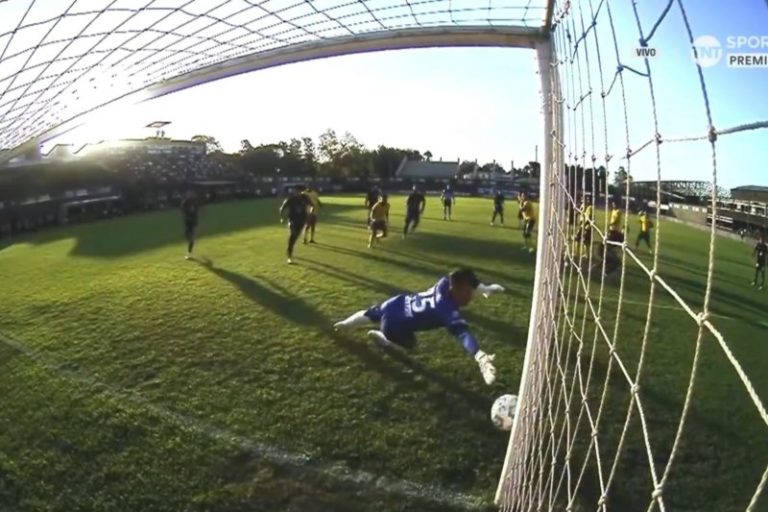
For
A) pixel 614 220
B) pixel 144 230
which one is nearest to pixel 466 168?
pixel 144 230

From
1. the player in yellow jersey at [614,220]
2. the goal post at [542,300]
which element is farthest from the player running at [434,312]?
the player in yellow jersey at [614,220]

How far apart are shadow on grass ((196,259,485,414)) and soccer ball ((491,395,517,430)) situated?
30 cm

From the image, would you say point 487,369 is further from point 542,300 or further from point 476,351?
point 542,300

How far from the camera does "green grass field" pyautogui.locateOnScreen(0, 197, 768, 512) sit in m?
4.11

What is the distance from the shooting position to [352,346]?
6.34 metres

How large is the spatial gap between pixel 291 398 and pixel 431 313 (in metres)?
1.44

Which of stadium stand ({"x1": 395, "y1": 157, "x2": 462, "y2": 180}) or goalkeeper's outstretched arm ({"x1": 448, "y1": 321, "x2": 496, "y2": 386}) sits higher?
stadium stand ({"x1": 395, "y1": 157, "x2": 462, "y2": 180})

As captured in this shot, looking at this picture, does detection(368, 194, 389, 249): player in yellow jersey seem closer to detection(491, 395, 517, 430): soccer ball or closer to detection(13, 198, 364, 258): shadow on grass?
detection(13, 198, 364, 258): shadow on grass

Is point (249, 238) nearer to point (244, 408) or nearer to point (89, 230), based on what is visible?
point (89, 230)

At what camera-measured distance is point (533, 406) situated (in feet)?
13.1

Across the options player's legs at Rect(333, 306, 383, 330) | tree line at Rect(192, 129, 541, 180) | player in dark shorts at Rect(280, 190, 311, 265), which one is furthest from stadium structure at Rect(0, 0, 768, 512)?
tree line at Rect(192, 129, 541, 180)

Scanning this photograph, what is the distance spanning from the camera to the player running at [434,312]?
4.93 meters

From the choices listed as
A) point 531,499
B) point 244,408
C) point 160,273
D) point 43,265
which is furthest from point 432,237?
point 531,499

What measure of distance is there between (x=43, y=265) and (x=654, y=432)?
11.3 metres
